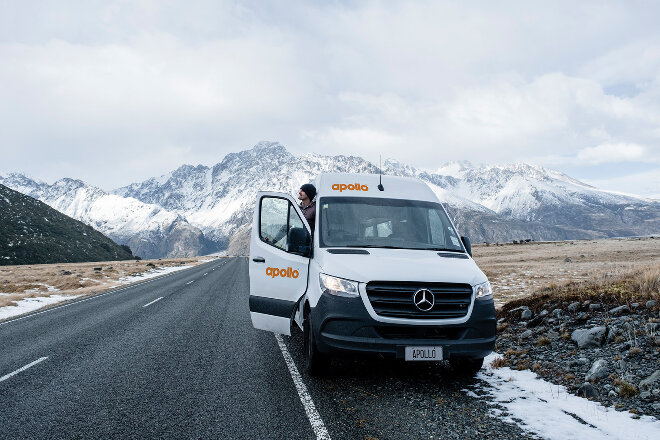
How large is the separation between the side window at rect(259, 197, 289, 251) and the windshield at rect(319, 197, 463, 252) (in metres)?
0.81

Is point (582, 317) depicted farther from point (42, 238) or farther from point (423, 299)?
point (42, 238)

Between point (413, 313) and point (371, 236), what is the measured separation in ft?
4.88

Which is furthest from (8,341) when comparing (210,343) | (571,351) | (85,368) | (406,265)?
(571,351)

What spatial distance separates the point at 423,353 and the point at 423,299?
62 centimetres

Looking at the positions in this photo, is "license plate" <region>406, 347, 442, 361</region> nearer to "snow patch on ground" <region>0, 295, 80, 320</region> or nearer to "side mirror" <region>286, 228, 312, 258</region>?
"side mirror" <region>286, 228, 312, 258</region>

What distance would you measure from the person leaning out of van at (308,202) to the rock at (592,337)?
4318 mm

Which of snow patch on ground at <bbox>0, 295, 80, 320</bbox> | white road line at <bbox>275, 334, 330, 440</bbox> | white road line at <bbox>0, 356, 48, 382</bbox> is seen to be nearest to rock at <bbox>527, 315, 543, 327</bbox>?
white road line at <bbox>275, 334, 330, 440</bbox>

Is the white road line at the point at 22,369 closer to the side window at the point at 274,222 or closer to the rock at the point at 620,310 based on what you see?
the side window at the point at 274,222

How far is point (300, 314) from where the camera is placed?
243 inches

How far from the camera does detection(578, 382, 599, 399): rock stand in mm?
4717

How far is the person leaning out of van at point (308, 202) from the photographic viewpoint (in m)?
6.47

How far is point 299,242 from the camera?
5750 mm

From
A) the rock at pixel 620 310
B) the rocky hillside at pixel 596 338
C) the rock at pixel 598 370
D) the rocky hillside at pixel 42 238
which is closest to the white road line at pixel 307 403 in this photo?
the rocky hillside at pixel 596 338

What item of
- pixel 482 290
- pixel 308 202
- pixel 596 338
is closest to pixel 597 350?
pixel 596 338
